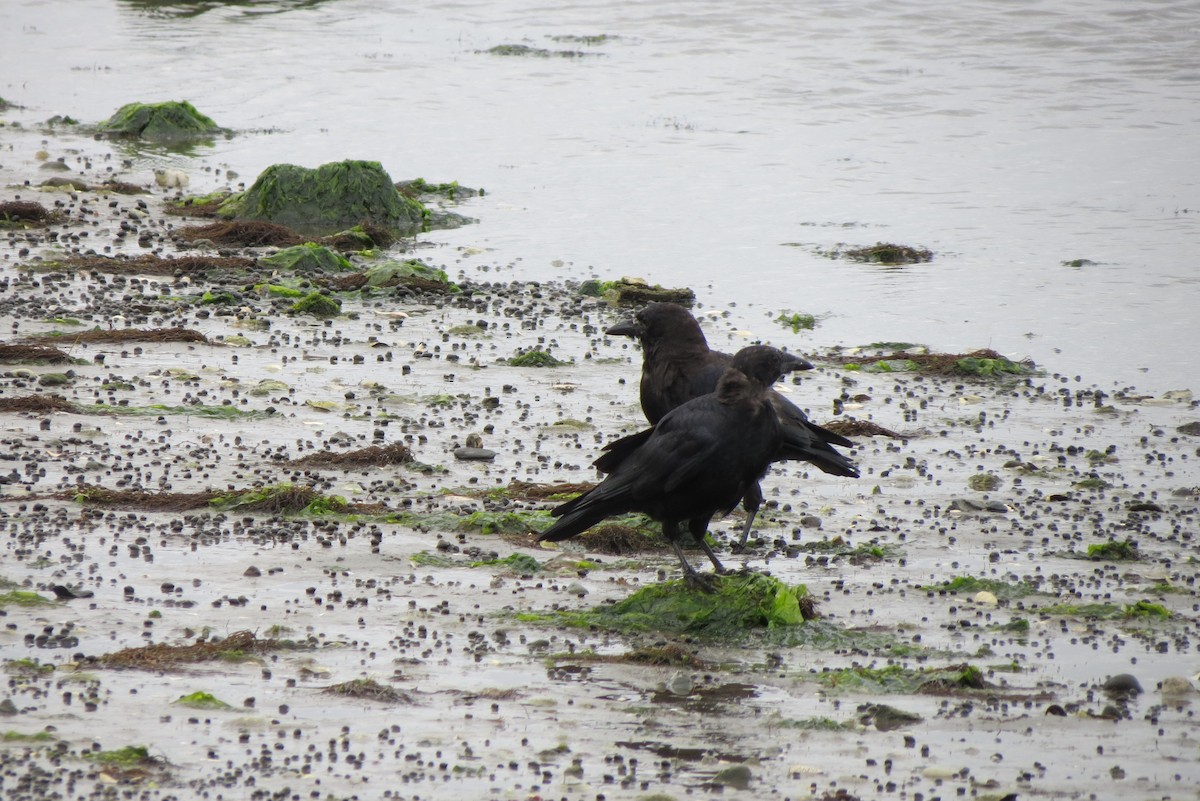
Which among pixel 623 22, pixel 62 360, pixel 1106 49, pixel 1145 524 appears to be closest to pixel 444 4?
pixel 623 22

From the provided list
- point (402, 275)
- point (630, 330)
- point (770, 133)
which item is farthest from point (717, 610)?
point (770, 133)

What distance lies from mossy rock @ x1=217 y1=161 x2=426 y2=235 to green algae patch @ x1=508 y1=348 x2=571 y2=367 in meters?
5.53

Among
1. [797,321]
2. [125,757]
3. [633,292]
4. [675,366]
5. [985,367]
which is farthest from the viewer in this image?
[633,292]

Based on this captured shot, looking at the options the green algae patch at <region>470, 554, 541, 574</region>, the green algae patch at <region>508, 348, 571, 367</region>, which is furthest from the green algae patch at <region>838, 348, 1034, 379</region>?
the green algae patch at <region>470, 554, 541, 574</region>

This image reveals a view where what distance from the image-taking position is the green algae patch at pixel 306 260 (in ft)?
46.9

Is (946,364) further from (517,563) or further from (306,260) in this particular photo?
(306,260)

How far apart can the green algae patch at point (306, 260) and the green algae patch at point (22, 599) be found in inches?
309

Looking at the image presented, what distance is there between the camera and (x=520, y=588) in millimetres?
7426

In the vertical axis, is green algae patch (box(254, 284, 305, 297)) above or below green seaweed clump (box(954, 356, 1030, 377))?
→ above

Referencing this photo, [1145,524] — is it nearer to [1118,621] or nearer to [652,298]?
[1118,621]

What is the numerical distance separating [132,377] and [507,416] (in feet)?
9.02

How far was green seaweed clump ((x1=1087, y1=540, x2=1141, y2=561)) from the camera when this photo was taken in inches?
316

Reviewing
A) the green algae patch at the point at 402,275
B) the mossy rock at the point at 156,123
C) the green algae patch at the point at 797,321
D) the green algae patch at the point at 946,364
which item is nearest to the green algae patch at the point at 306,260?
the green algae patch at the point at 402,275

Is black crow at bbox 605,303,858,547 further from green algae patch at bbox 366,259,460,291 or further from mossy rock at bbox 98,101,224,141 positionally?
mossy rock at bbox 98,101,224,141
